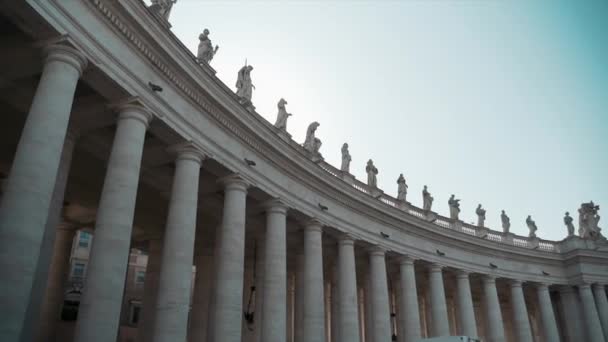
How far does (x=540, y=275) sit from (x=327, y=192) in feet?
133

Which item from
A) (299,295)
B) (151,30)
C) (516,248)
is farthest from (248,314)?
(516,248)

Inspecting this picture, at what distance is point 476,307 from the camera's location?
83.5 meters

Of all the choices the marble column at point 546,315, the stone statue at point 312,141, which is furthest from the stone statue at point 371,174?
the marble column at point 546,315

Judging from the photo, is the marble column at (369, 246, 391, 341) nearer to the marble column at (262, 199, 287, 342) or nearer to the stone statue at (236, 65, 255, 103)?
the marble column at (262, 199, 287, 342)

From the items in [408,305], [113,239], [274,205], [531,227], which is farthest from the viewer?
[531,227]

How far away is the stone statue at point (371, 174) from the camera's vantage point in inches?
2265

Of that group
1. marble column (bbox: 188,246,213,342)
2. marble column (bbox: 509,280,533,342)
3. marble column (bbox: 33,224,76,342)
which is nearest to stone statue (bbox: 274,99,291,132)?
marble column (bbox: 188,246,213,342)

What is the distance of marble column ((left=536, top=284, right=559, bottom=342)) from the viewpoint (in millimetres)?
63250

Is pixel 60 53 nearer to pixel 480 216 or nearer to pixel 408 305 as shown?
pixel 408 305

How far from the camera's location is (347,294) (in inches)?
1825

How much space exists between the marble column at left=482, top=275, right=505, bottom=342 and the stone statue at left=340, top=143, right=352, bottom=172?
26076 mm

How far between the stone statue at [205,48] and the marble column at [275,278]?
12730 mm

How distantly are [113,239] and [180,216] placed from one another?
614cm

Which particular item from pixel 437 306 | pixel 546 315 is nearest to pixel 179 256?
pixel 437 306
